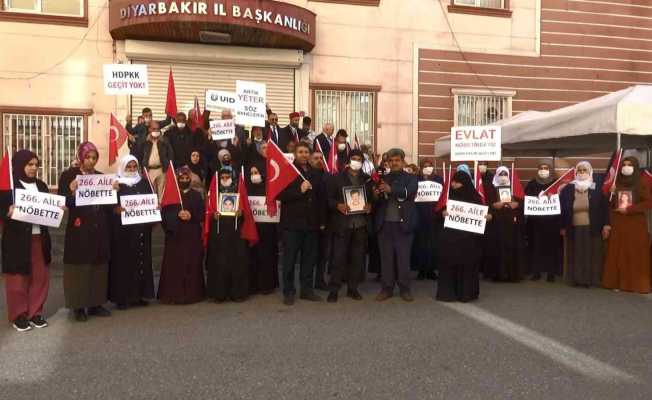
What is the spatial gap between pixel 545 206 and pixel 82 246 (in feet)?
21.3

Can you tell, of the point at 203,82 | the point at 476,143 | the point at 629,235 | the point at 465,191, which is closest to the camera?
the point at 465,191

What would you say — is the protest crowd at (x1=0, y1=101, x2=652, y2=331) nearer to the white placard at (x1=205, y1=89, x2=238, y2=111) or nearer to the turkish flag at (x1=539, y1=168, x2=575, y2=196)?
the turkish flag at (x1=539, y1=168, x2=575, y2=196)

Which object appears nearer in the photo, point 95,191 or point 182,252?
point 95,191

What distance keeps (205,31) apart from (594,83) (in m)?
10.5

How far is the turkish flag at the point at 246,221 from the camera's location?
776 centimetres

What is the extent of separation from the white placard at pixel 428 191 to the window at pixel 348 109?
552cm

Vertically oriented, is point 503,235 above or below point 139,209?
below

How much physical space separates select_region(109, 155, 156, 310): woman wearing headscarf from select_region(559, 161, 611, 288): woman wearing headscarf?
6.01 m

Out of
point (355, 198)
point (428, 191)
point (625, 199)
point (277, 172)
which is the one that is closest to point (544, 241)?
point (625, 199)

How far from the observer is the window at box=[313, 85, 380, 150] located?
1509 centimetres

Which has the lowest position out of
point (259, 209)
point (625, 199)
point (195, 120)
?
point (259, 209)

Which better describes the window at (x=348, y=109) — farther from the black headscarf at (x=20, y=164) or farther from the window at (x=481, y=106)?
the black headscarf at (x=20, y=164)

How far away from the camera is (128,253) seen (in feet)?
23.8

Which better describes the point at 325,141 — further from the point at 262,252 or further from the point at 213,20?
the point at 213,20
